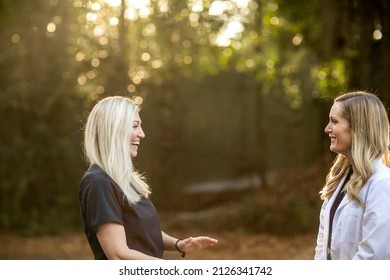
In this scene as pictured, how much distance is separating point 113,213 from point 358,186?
105cm

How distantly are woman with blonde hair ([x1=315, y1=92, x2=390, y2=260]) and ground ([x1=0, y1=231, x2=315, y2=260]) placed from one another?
5.63 meters

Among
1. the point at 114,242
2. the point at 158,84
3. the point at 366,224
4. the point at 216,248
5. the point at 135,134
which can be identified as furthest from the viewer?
the point at 158,84

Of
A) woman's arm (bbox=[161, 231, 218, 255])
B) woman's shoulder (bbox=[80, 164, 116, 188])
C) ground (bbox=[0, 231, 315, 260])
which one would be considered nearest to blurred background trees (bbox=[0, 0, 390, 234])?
ground (bbox=[0, 231, 315, 260])

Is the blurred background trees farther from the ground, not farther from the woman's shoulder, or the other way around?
the woman's shoulder

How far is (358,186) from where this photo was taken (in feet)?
9.40

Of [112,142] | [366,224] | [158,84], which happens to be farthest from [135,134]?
[158,84]

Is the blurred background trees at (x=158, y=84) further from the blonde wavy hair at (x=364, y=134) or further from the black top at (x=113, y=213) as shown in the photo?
the black top at (x=113, y=213)

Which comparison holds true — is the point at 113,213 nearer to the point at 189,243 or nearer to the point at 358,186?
the point at 189,243

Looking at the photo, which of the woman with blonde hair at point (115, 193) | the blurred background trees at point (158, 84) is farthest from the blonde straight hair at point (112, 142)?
the blurred background trees at point (158, 84)

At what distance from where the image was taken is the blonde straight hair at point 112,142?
275 cm

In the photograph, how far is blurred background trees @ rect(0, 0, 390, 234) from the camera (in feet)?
37.3

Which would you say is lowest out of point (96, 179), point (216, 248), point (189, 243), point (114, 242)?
point (216, 248)

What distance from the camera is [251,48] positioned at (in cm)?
1483
